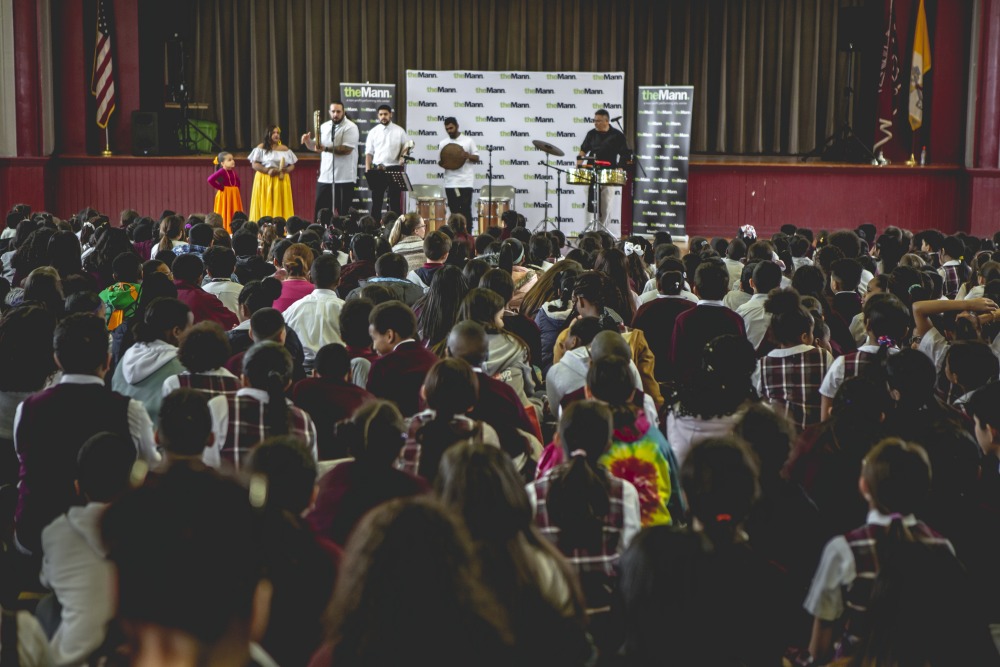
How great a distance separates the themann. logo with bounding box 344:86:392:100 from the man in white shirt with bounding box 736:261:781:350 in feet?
34.8

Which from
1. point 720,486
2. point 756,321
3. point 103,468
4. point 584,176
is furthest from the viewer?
point 584,176

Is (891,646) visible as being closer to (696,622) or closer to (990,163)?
(696,622)

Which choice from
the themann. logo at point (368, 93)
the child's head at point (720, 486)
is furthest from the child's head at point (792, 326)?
the themann. logo at point (368, 93)

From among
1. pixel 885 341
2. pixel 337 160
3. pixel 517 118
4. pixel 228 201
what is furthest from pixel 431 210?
pixel 885 341

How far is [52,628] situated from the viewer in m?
3.09

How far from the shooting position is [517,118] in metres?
16.5

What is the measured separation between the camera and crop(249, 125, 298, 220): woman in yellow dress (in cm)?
1408

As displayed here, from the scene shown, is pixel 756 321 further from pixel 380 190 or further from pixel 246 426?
pixel 380 190

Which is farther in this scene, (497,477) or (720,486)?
(720,486)

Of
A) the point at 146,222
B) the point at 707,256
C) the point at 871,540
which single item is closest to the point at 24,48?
the point at 146,222

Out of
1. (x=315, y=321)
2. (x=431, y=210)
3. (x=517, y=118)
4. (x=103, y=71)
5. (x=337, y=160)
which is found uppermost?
(x=103, y=71)

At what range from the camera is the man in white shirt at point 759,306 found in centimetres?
609

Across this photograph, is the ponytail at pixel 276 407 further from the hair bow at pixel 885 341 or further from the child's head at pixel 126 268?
the child's head at pixel 126 268

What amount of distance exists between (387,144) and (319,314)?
8.56 metres
